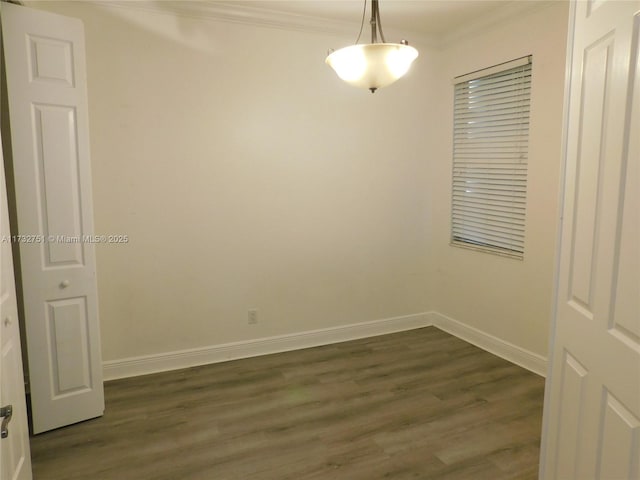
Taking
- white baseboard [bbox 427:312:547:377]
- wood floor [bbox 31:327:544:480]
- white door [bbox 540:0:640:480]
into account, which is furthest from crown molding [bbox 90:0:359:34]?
white baseboard [bbox 427:312:547:377]

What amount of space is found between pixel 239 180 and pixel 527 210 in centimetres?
228

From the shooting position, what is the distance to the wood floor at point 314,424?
232cm

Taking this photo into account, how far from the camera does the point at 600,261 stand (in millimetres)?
1371

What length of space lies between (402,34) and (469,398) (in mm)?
3072

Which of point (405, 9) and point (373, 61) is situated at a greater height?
point (405, 9)

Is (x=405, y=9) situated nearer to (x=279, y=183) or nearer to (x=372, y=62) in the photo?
(x=372, y=62)

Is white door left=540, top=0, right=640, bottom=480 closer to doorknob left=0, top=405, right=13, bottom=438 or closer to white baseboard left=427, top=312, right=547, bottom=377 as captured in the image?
white baseboard left=427, top=312, right=547, bottom=377

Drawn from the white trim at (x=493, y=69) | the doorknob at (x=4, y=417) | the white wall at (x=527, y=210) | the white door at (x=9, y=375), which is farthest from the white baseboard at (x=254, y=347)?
the white trim at (x=493, y=69)

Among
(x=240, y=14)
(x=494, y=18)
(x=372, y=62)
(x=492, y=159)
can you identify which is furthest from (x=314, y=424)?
(x=494, y=18)

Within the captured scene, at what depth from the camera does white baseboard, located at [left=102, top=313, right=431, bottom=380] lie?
3.39m

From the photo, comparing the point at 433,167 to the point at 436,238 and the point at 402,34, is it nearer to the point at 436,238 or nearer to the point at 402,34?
the point at 436,238

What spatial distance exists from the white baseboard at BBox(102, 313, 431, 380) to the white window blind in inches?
39.0

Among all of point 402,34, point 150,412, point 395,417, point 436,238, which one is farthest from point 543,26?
point 150,412

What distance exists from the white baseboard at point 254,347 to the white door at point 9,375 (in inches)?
A: 53.3
